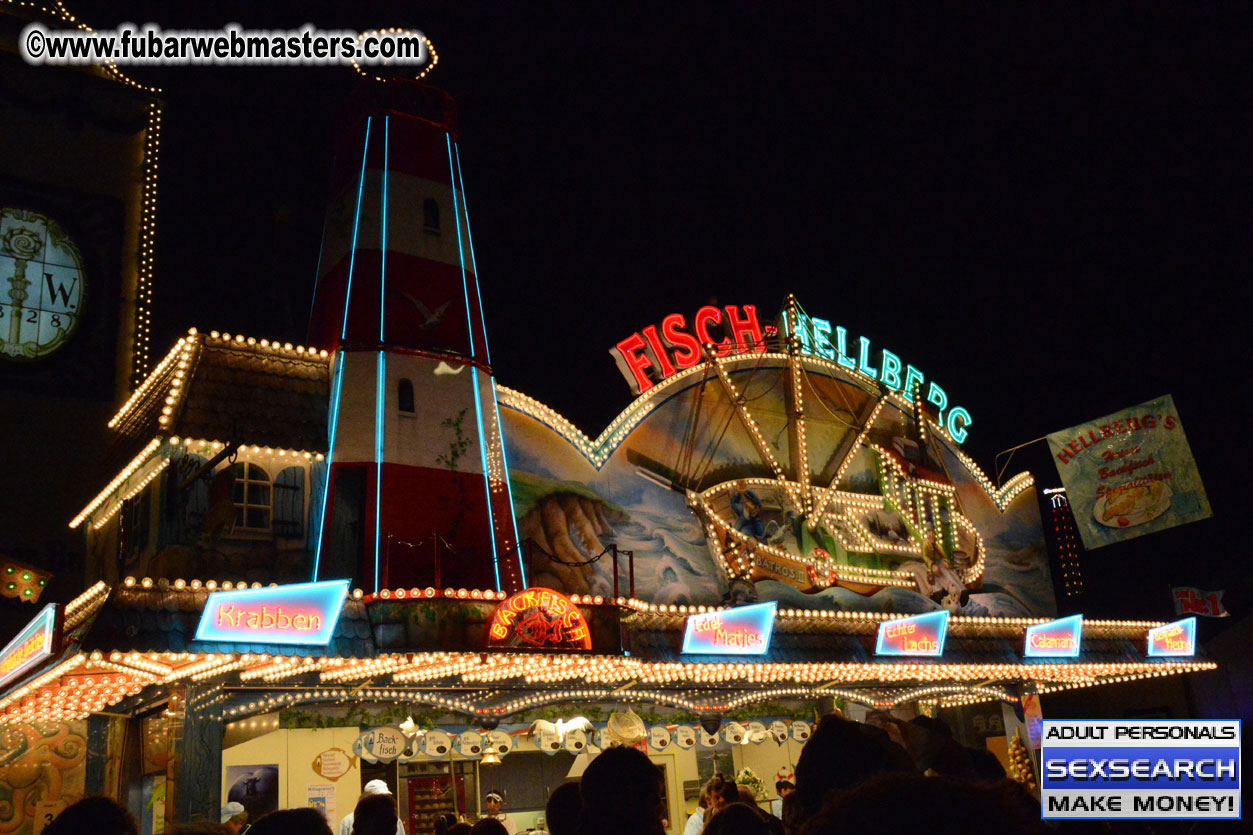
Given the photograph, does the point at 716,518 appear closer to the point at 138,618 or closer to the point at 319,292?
the point at 319,292

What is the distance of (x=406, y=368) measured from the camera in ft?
54.0

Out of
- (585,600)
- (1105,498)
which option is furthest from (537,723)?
(1105,498)

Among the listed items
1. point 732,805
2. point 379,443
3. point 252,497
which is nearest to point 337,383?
point 379,443

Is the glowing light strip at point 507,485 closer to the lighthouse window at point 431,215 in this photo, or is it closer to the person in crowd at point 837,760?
the lighthouse window at point 431,215

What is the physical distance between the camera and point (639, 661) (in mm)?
15922

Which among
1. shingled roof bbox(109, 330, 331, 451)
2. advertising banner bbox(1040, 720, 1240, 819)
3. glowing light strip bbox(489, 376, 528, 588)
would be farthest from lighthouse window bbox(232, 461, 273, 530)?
advertising banner bbox(1040, 720, 1240, 819)

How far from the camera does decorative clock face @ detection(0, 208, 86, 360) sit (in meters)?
17.5

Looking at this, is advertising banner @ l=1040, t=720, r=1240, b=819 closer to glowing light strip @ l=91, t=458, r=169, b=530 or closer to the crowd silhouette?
the crowd silhouette

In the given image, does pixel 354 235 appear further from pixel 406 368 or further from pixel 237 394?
pixel 237 394

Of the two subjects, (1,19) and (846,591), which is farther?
(846,591)

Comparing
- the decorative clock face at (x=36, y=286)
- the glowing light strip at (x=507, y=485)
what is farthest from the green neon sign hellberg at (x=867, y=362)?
the decorative clock face at (x=36, y=286)

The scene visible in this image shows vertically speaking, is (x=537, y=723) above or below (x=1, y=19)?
below

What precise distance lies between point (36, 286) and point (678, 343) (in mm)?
11777

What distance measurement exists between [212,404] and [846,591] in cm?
1255
